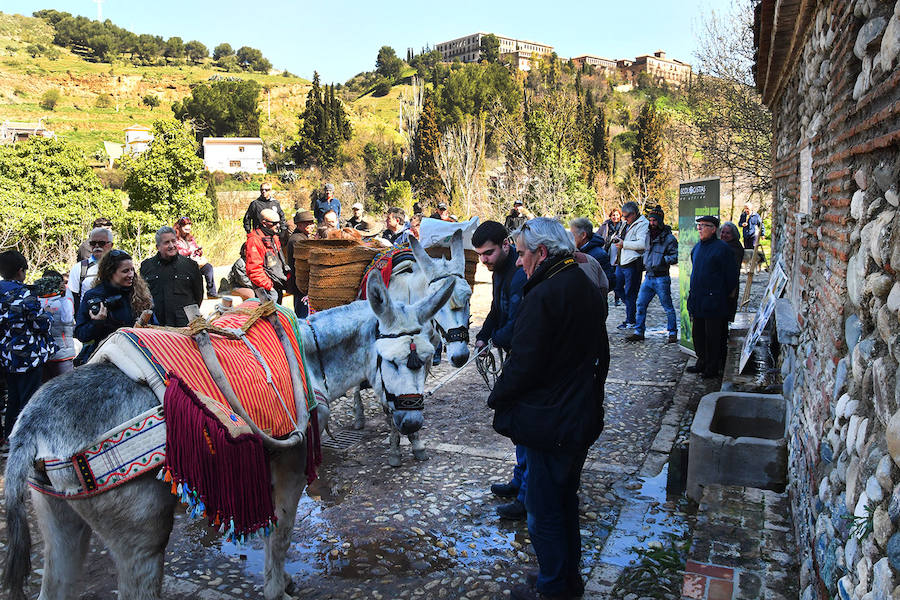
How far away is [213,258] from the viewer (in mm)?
21000

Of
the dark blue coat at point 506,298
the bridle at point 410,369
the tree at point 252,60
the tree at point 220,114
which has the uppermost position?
the tree at point 252,60

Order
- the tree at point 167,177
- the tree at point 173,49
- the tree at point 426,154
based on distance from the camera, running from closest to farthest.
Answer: the tree at point 167,177 < the tree at point 426,154 < the tree at point 173,49

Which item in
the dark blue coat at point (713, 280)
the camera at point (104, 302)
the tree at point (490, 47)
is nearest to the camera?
the camera at point (104, 302)

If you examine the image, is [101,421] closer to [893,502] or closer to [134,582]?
[134,582]

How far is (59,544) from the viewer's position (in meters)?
2.78

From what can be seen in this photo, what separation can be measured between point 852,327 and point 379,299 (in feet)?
8.89

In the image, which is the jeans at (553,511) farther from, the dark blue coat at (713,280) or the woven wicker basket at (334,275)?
the dark blue coat at (713,280)

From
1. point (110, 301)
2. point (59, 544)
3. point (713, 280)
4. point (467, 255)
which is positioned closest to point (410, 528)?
point (59, 544)

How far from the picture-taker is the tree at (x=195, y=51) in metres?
151

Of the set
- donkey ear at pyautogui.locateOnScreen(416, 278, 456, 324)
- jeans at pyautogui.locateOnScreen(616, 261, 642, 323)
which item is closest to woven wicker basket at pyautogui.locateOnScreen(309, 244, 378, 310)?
donkey ear at pyautogui.locateOnScreen(416, 278, 456, 324)

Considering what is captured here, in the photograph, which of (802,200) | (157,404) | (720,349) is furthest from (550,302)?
(720,349)

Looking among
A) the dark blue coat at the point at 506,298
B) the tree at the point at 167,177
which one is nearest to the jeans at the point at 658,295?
the dark blue coat at the point at 506,298

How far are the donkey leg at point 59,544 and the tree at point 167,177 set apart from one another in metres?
27.1

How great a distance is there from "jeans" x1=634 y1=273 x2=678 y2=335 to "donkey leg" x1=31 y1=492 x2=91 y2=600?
887 centimetres
